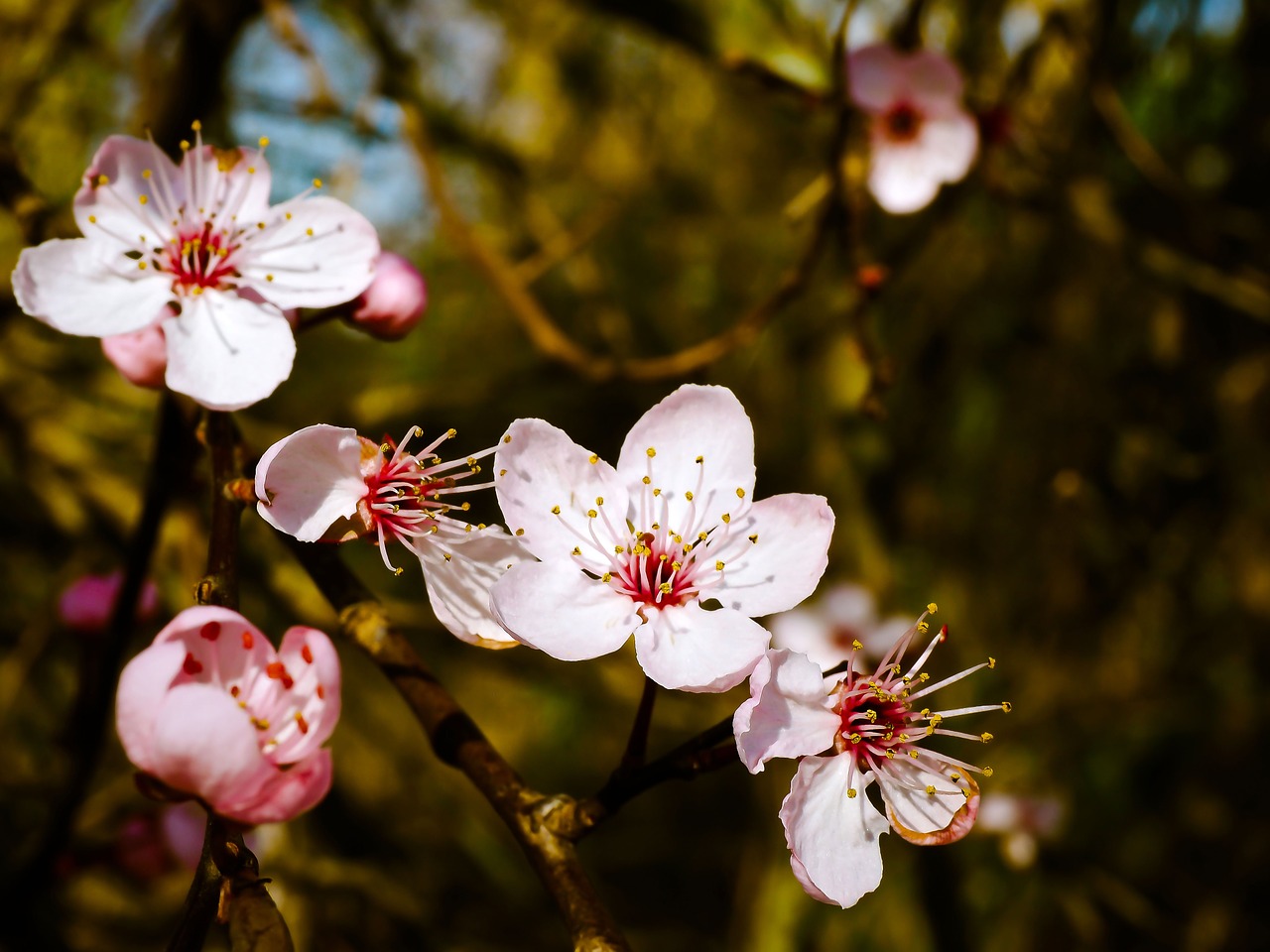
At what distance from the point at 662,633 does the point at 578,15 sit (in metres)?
2.54

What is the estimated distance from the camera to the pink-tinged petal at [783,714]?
0.67 metres

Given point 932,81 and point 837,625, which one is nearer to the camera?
point 932,81

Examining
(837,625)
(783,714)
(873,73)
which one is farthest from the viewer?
(837,625)

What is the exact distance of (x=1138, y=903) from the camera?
201 centimetres

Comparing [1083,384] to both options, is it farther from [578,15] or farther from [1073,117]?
[578,15]

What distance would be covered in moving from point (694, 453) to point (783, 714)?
23cm

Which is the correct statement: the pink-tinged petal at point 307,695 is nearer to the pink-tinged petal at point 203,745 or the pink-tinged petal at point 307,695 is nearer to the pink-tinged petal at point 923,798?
the pink-tinged petal at point 203,745

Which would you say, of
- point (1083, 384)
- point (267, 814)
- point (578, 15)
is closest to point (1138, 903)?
point (1083, 384)

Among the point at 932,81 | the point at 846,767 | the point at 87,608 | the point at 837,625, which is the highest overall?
the point at 932,81

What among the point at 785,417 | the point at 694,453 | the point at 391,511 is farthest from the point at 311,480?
the point at 785,417

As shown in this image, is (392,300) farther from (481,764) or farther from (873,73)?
(873,73)

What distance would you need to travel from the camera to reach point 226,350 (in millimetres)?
789

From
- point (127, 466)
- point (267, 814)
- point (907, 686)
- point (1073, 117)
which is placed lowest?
point (267, 814)

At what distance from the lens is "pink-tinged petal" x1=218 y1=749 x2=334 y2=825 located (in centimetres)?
63
